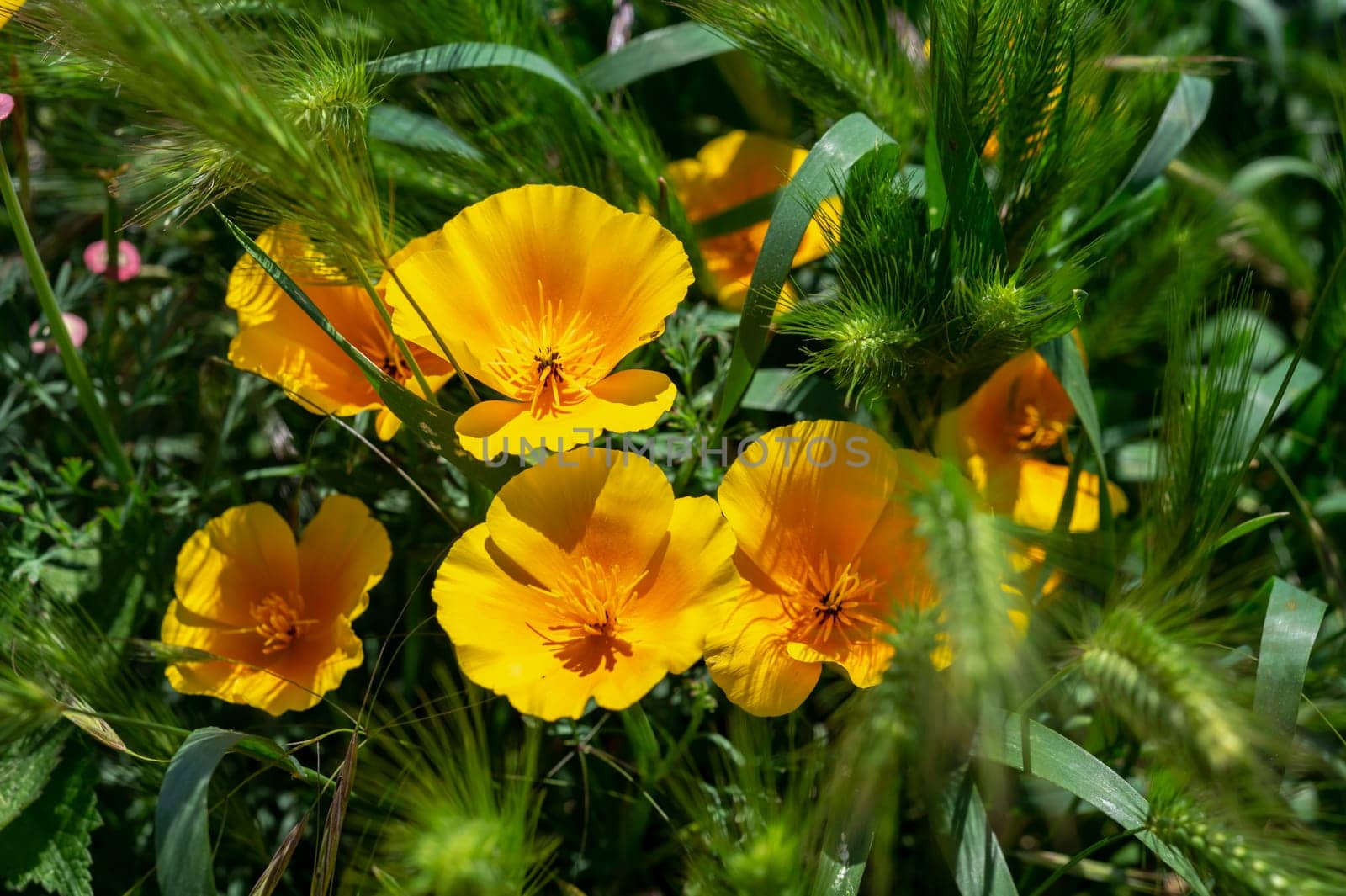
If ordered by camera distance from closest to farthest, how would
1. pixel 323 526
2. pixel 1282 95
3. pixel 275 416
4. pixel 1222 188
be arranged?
1. pixel 323 526
2. pixel 275 416
3. pixel 1222 188
4. pixel 1282 95

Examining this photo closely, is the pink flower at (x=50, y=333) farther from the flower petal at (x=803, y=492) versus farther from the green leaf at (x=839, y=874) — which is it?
the green leaf at (x=839, y=874)

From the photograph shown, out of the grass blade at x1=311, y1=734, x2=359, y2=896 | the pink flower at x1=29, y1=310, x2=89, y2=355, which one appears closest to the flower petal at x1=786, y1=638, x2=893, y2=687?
the grass blade at x1=311, y1=734, x2=359, y2=896

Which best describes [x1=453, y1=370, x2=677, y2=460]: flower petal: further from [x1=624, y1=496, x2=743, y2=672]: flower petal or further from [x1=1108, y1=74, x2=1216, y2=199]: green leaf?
→ [x1=1108, y1=74, x2=1216, y2=199]: green leaf

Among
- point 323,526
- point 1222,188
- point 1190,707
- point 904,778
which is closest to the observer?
point 1190,707

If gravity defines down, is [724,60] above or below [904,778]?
above

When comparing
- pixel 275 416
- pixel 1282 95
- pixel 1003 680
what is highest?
pixel 1282 95

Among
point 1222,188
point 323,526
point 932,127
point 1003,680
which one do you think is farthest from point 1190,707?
point 1222,188

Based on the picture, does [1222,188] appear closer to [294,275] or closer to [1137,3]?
[1137,3]

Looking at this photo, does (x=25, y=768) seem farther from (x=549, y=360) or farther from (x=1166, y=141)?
(x=1166, y=141)

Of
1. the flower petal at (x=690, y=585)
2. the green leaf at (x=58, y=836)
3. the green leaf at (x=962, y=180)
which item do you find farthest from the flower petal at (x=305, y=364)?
the green leaf at (x=962, y=180)
